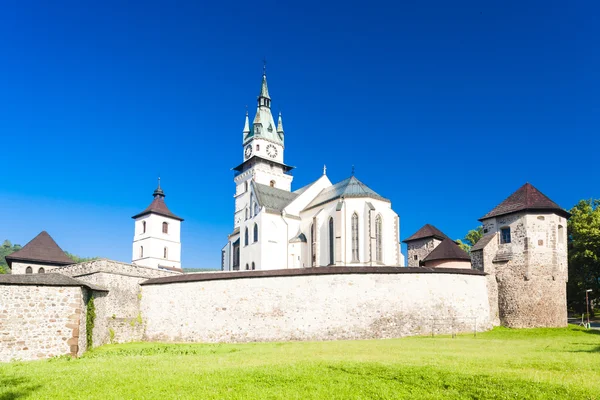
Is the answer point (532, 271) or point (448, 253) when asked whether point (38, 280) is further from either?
point (532, 271)

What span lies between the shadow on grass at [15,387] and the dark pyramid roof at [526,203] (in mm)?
25730

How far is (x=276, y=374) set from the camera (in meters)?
11.8

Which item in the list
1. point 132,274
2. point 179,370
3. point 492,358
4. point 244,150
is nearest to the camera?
point 179,370

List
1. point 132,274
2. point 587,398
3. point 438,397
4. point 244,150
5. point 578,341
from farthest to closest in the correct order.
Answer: point 244,150 < point 132,274 < point 578,341 < point 438,397 < point 587,398

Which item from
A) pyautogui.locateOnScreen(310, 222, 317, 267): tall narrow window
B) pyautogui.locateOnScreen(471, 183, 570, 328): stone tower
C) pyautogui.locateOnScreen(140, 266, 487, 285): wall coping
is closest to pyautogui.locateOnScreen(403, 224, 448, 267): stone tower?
pyautogui.locateOnScreen(310, 222, 317, 267): tall narrow window

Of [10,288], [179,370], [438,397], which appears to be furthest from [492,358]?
[10,288]

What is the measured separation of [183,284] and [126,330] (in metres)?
3.79

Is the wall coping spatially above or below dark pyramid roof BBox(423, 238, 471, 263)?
below

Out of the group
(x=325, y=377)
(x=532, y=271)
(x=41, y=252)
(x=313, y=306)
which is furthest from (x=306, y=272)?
(x=41, y=252)

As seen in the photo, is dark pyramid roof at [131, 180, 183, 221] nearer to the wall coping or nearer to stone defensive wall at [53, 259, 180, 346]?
stone defensive wall at [53, 259, 180, 346]

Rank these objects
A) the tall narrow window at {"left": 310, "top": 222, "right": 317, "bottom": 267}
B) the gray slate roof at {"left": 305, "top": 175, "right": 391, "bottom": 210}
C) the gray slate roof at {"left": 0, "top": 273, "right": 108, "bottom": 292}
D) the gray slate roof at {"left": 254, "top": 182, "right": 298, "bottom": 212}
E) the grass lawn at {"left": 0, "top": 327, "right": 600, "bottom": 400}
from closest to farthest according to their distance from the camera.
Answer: the grass lawn at {"left": 0, "top": 327, "right": 600, "bottom": 400} → the gray slate roof at {"left": 0, "top": 273, "right": 108, "bottom": 292} → the gray slate roof at {"left": 305, "top": 175, "right": 391, "bottom": 210} → the tall narrow window at {"left": 310, "top": 222, "right": 317, "bottom": 267} → the gray slate roof at {"left": 254, "top": 182, "right": 298, "bottom": 212}

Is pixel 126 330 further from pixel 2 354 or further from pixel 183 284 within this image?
pixel 2 354

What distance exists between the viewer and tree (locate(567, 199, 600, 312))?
1439 inches

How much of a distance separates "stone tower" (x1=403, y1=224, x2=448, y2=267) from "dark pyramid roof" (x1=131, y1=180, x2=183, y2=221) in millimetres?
28500
